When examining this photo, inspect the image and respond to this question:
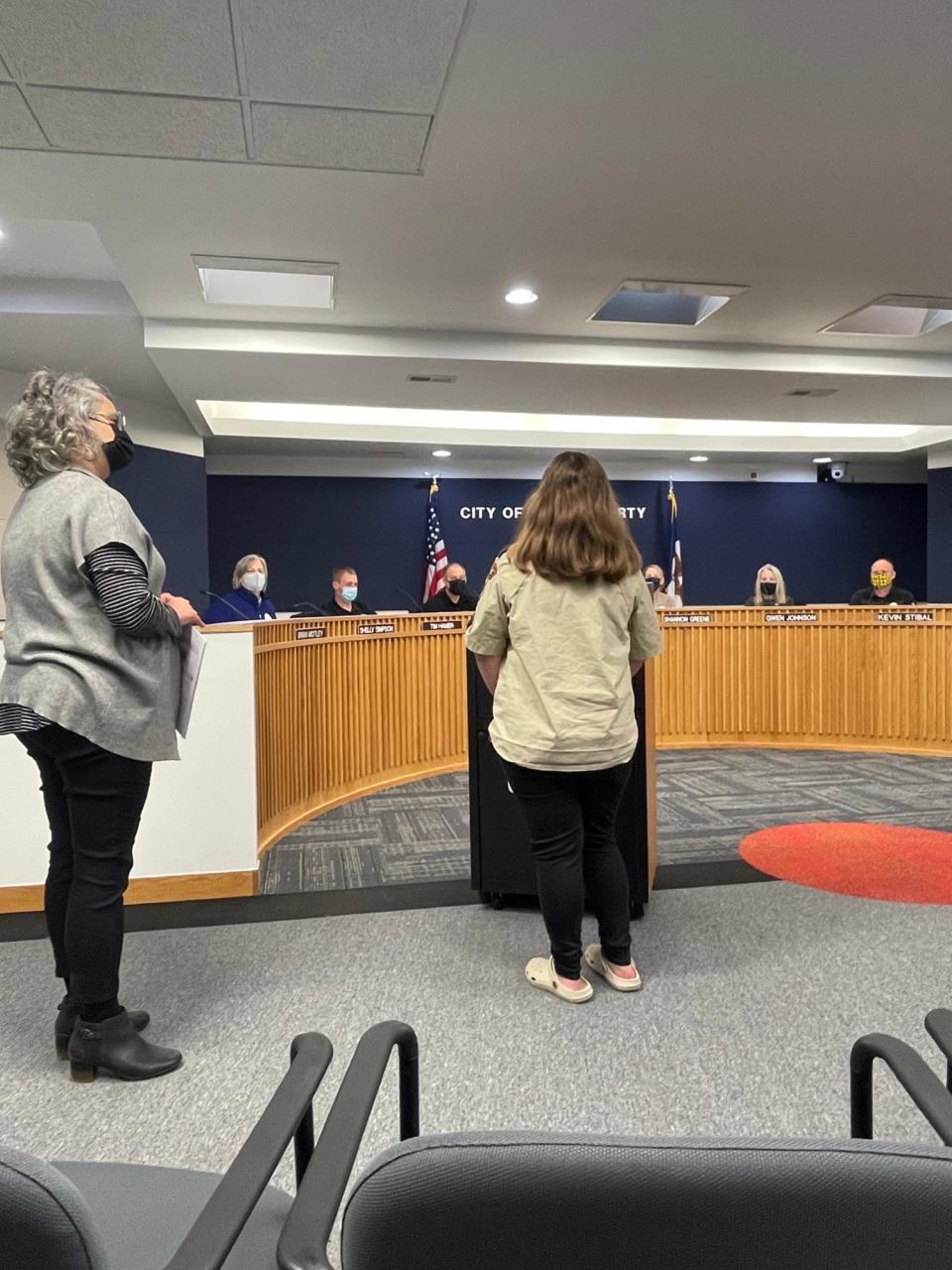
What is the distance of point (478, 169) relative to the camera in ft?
11.9

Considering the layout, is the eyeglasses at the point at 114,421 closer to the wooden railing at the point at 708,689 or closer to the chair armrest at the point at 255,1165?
the chair armrest at the point at 255,1165

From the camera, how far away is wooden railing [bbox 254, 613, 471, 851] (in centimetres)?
413

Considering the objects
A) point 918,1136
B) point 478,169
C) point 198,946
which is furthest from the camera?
point 478,169

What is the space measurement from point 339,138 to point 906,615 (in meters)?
5.09

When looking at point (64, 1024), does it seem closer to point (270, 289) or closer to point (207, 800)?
point (207, 800)

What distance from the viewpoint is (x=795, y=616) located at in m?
6.61

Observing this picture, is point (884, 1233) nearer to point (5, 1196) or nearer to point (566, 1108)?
point (5, 1196)

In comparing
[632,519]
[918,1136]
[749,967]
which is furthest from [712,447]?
[918,1136]

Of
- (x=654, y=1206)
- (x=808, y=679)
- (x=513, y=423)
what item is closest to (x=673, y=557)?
(x=513, y=423)

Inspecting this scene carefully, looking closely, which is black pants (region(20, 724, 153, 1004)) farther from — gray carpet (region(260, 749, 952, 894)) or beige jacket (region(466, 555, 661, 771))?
gray carpet (region(260, 749, 952, 894))

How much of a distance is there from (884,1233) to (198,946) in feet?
8.71

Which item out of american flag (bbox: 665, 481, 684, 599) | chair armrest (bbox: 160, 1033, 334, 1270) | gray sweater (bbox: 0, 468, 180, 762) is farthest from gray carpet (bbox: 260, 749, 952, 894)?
american flag (bbox: 665, 481, 684, 599)

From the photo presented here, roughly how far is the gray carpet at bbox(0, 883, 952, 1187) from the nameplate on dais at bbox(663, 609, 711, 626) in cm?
368

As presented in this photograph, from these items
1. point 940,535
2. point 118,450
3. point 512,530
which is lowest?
point 118,450
